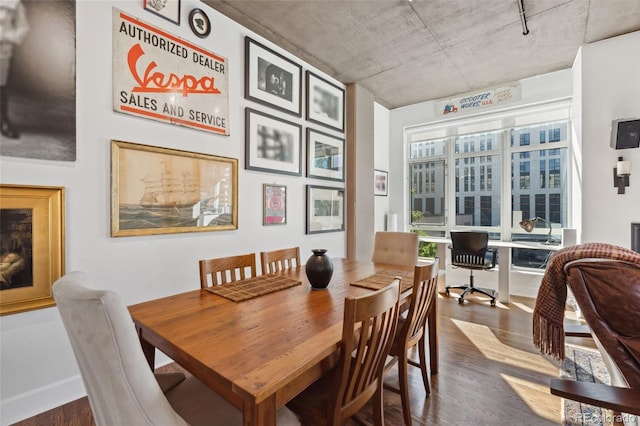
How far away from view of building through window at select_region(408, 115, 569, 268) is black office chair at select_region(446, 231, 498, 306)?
92 cm

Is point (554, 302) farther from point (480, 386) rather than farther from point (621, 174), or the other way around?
point (621, 174)

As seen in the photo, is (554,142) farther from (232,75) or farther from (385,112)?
(232,75)

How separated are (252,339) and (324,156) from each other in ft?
10.1

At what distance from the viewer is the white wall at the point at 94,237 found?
1761mm

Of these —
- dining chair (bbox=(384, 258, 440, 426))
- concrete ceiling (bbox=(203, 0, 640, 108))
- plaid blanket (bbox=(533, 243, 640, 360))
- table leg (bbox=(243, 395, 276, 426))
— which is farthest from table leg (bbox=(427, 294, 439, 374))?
concrete ceiling (bbox=(203, 0, 640, 108))

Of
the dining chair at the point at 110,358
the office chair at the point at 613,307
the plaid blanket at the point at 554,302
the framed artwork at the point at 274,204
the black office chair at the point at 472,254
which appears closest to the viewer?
the dining chair at the point at 110,358

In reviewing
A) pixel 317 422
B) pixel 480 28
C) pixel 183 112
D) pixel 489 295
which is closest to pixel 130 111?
pixel 183 112

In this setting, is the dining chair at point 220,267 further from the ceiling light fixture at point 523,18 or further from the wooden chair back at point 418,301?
the ceiling light fixture at point 523,18

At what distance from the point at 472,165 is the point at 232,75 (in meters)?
4.23

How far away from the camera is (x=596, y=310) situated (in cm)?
114

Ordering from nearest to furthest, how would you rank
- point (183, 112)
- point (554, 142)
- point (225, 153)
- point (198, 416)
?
1. point (198, 416)
2. point (183, 112)
3. point (225, 153)
4. point (554, 142)

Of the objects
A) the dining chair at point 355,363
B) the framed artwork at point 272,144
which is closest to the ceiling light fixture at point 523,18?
the framed artwork at point 272,144

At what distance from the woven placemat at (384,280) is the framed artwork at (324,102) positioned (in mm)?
2310

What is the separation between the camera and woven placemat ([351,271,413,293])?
190 centimetres
